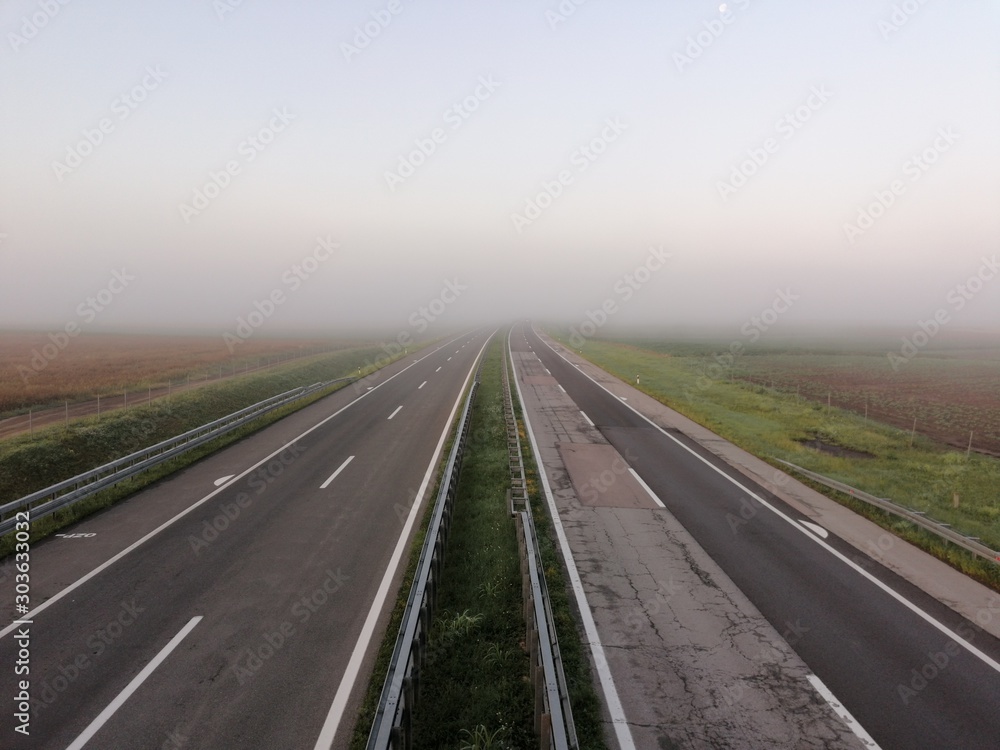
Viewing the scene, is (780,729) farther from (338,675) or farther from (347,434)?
(347,434)

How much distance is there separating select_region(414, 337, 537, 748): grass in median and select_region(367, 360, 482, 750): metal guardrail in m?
0.24

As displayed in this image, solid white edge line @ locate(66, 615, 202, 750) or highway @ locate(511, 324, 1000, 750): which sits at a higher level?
solid white edge line @ locate(66, 615, 202, 750)

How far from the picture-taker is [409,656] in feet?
17.7

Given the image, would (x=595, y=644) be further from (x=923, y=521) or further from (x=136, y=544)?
(x=136, y=544)

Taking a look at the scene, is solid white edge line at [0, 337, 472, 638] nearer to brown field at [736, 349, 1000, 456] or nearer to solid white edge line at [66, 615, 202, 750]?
solid white edge line at [66, 615, 202, 750]

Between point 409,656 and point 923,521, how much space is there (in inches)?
448

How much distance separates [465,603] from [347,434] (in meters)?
12.0

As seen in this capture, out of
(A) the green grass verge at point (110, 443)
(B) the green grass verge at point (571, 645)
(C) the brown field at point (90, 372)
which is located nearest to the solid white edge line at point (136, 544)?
(A) the green grass verge at point (110, 443)

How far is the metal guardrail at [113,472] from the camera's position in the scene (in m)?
9.62

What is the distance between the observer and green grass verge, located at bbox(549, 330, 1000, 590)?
437 inches

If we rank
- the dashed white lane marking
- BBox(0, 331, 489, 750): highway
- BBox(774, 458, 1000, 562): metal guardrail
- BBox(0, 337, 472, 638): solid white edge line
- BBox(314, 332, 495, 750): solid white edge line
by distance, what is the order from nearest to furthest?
BBox(314, 332, 495, 750): solid white edge line → BBox(0, 331, 489, 750): highway → BBox(0, 337, 472, 638): solid white edge line → BBox(774, 458, 1000, 562): metal guardrail → the dashed white lane marking

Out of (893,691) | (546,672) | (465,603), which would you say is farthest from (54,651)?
(893,691)

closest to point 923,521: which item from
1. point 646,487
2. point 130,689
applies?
point 646,487

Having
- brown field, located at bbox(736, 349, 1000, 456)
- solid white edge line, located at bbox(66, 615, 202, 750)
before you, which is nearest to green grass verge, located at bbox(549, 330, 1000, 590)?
brown field, located at bbox(736, 349, 1000, 456)
